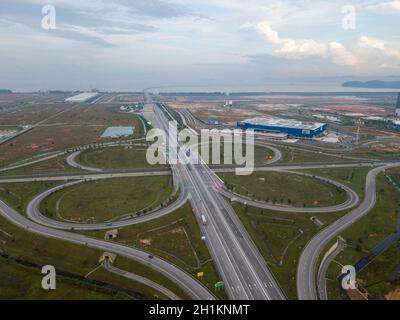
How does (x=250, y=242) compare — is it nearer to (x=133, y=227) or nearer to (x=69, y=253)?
(x=133, y=227)

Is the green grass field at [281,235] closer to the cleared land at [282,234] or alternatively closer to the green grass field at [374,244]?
the cleared land at [282,234]

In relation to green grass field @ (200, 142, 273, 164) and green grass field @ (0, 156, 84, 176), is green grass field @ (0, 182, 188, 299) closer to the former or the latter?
green grass field @ (0, 156, 84, 176)

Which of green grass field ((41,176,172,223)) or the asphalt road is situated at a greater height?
green grass field ((41,176,172,223))

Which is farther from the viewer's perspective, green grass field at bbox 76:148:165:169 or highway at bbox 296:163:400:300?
green grass field at bbox 76:148:165:169

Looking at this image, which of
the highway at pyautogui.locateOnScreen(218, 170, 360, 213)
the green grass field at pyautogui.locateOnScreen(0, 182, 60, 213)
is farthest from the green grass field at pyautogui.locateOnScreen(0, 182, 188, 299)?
the highway at pyautogui.locateOnScreen(218, 170, 360, 213)

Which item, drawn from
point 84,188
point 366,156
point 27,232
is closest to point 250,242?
point 27,232

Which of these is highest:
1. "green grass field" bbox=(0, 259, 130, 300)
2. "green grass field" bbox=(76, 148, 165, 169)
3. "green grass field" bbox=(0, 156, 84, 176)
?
"green grass field" bbox=(76, 148, 165, 169)
